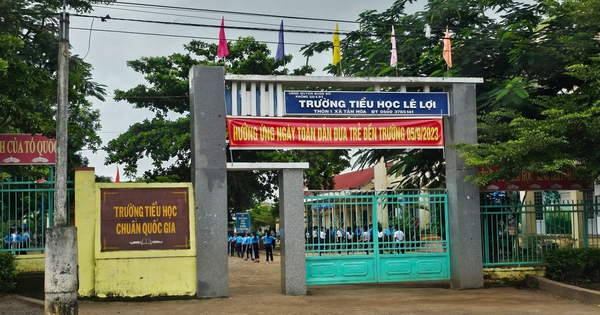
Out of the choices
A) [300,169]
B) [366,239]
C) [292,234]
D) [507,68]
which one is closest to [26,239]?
[292,234]

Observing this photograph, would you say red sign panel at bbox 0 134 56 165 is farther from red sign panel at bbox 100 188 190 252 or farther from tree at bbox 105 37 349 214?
tree at bbox 105 37 349 214

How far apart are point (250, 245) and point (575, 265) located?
17.0 m

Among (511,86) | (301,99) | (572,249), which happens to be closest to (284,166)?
(301,99)

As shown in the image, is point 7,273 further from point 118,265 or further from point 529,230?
point 529,230

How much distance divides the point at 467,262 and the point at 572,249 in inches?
100

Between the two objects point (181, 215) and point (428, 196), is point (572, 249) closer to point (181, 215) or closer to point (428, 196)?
point (428, 196)

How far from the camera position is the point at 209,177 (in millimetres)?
13102

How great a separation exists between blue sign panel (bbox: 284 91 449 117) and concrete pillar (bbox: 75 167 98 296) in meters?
4.30

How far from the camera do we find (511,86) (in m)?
14.9

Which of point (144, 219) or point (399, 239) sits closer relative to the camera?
point (144, 219)

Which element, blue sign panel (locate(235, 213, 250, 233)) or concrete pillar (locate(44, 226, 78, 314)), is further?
blue sign panel (locate(235, 213, 250, 233))

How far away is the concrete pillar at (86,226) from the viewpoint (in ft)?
40.8

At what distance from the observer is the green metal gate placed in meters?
13.9

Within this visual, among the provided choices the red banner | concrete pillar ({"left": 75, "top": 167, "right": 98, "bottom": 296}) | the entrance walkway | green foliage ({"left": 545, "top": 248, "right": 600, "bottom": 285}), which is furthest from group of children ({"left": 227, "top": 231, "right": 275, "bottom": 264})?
concrete pillar ({"left": 75, "top": 167, "right": 98, "bottom": 296})
